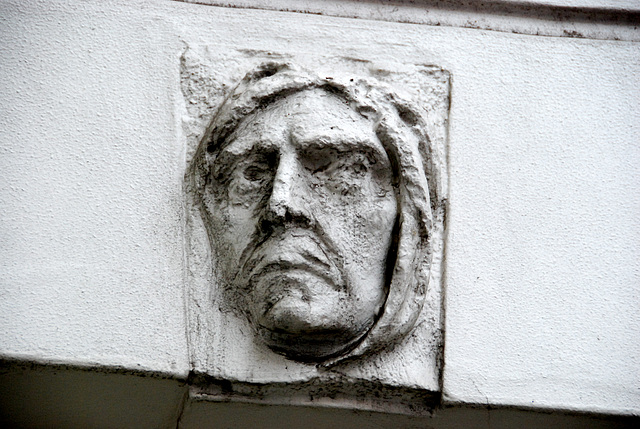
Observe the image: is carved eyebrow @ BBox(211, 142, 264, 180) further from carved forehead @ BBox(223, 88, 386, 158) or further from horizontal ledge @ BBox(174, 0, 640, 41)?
horizontal ledge @ BBox(174, 0, 640, 41)

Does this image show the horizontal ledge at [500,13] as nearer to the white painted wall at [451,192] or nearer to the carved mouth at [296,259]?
the white painted wall at [451,192]

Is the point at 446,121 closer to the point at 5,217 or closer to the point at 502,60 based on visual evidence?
the point at 502,60

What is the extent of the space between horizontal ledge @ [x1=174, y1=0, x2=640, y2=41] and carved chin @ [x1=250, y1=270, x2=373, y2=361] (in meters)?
0.74

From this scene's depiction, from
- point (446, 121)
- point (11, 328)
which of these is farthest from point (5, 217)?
point (446, 121)

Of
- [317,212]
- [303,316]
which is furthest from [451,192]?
[303,316]

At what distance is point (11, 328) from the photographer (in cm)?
156

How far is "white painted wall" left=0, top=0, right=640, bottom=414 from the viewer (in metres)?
1.59

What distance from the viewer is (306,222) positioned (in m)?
1.50

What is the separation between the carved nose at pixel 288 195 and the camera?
4.84ft

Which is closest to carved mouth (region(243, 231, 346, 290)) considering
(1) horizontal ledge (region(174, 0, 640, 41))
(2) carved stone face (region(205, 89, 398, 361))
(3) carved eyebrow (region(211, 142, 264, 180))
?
(2) carved stone face (region(205, 89, 398, 361))

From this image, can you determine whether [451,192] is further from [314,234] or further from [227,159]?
[227,159]

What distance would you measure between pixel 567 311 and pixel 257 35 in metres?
1.02

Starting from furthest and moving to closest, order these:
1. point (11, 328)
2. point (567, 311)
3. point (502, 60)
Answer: point (502, 60), point (567, 311), point (11, 328)

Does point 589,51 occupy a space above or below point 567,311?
above
